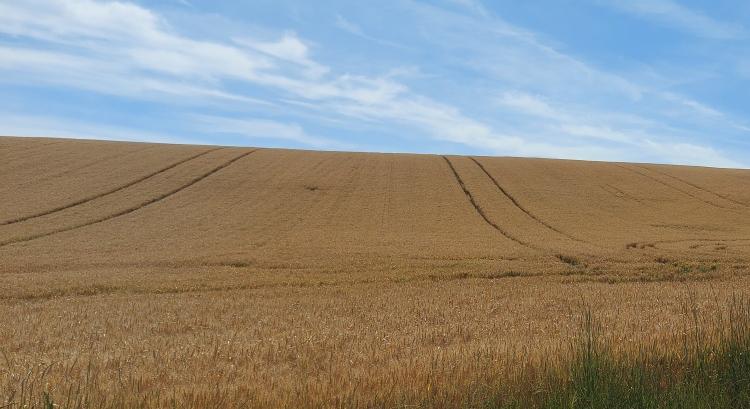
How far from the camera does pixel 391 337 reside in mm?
10125

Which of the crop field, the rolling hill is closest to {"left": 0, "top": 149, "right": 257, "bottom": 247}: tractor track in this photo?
the rolling hill

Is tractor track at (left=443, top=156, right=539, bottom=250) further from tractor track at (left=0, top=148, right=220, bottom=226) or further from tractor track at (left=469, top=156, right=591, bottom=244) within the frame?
tractor track at (left=0, top=148, right=220, bottom=226)

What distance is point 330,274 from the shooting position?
68.7 ft

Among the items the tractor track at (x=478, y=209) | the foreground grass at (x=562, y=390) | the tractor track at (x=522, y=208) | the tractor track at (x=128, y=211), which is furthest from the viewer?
the tractor track at (x=522, y=208)

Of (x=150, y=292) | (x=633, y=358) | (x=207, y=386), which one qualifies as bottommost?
(x=150, y=292)

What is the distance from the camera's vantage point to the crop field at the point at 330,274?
669 centimetres

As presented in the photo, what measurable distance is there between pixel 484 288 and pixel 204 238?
15.6 m

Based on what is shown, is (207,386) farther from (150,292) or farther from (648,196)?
(648,196)

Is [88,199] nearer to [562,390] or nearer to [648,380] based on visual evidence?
[562,390]

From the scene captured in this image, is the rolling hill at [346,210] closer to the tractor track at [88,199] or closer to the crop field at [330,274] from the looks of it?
the tractor track at [88,199]

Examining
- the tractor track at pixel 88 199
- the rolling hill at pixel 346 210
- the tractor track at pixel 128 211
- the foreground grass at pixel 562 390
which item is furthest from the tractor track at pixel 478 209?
the tractor track at pixel 88 199

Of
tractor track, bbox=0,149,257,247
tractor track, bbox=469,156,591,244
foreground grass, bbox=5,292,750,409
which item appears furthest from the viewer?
tractor track, bbox=469,156,591,244

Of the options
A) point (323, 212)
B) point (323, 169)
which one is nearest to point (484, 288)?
point (323, 212)

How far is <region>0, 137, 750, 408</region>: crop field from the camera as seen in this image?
6.69m
